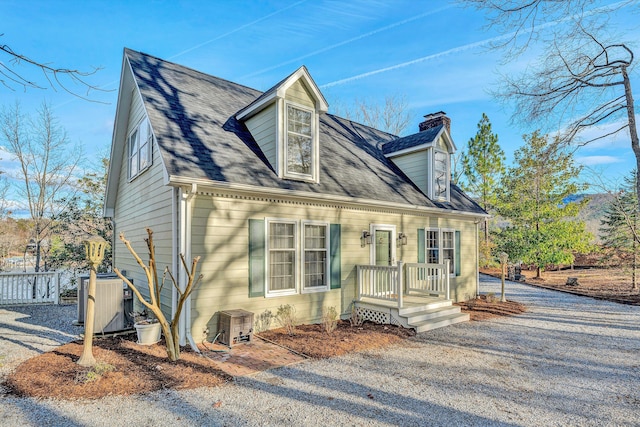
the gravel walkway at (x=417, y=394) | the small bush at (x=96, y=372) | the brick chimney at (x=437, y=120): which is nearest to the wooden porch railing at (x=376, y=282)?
the gravel walkway at (x=417, y=394)

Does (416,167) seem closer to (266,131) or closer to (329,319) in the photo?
(266,131)

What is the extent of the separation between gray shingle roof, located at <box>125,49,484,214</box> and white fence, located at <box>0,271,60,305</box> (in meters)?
6.83

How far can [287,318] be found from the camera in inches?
272

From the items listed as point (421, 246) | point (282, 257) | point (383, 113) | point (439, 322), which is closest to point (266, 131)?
point (282, 257)

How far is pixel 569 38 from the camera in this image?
358 inches

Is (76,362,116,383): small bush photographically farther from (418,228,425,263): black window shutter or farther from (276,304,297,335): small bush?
(418,228,425,263): black window shutter

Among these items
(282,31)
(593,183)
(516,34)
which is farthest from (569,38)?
(282,31)

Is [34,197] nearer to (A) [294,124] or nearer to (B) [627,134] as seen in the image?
(A) [294,124]

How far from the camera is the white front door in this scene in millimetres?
8984

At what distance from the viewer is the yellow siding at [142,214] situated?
21.9 ft

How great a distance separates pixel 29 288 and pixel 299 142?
9169 mm

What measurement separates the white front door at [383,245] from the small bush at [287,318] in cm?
272

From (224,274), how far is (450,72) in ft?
34.2

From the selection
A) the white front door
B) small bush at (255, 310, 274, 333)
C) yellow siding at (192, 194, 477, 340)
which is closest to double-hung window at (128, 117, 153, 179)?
yellow siding at (192, 194, 477, 340)
